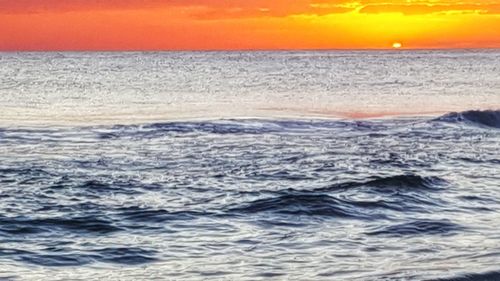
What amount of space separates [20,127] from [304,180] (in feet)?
58.1

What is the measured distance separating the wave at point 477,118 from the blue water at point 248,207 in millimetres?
7518

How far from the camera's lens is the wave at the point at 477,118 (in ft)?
137

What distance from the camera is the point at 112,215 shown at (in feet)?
61.6

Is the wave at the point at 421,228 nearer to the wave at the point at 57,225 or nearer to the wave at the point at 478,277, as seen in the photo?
the wave at the point at 478,277

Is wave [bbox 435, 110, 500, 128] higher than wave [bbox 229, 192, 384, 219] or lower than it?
lower

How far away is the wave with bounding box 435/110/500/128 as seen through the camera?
137 feet

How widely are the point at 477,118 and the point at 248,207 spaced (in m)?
25.2

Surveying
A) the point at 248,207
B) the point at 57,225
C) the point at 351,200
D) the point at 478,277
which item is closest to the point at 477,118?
the point at 351,200

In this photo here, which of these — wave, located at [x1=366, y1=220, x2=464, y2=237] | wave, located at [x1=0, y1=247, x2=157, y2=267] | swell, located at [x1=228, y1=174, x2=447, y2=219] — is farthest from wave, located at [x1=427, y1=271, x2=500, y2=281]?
swell, located at [x1=228, y1=174, x2=447, y2=219]

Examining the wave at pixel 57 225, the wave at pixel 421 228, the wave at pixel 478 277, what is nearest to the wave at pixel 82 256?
the wave at pixel 57 225

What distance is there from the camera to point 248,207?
1972cm

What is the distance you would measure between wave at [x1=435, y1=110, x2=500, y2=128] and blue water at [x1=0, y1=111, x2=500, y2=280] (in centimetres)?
752

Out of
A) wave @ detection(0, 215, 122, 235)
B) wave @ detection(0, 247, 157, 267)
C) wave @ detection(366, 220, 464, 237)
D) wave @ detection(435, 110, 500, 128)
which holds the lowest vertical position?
wave @ detection(435, 110, 500, 128)

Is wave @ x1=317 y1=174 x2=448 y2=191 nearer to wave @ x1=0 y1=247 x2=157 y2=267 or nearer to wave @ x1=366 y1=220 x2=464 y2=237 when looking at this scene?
wave @ x1=366 y1=220 x2=464 y2=237
